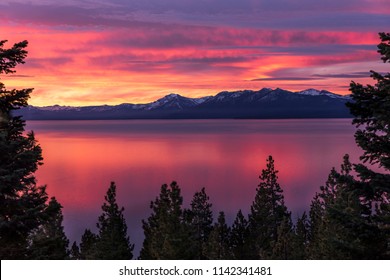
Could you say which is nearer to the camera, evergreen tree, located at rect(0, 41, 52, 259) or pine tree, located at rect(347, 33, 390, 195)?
A: evergreen tree, located at rect(0, 41, 52, 259)

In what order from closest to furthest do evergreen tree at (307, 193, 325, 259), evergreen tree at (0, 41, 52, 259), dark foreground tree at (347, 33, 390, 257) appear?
evergreen tree at (0, 41, 52, 259)
dark foreground tree at (347, 33, 390, 257)
evergreen tree at (307, 193, 325, 259)

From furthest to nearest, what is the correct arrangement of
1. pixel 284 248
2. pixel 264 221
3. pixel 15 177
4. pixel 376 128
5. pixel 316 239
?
pixel 264 221 < pixel 316 239 < pixel 284 248 < pixel 376 128 < pixel 15 177

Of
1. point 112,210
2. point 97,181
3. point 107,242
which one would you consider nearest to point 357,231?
point 107,242

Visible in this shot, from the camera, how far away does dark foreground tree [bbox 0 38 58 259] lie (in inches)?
496

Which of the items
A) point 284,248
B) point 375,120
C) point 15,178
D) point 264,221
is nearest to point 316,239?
point 284,248

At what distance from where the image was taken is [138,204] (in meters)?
115

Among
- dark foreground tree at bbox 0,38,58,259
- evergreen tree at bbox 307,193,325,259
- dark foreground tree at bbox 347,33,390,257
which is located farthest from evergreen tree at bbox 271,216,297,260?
dark foreground tree at bbox 0,38,58,259

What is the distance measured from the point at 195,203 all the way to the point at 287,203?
5460 centimetres

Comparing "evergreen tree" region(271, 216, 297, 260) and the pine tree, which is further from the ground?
the pine tree

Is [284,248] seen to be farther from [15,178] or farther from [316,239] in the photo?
[15,178]

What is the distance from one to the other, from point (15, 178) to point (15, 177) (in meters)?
0.09

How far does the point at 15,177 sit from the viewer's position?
12258mm

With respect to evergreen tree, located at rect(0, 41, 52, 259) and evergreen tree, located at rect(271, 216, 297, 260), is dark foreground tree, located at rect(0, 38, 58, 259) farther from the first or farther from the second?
evergreen tree, located at rect(271, 216, 297, 260)
